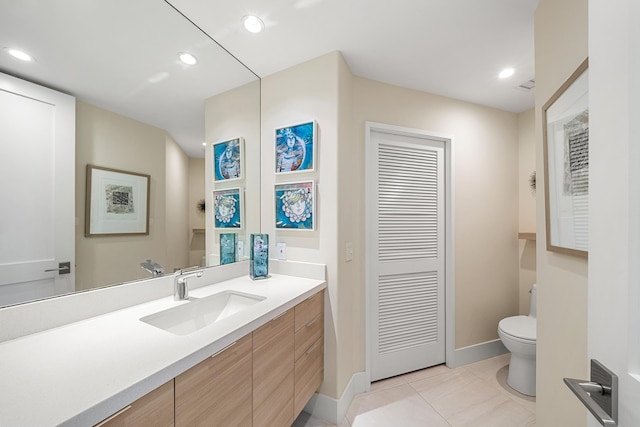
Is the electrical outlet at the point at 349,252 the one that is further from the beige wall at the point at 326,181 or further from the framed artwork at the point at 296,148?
the framed artwork at the point at 296,148

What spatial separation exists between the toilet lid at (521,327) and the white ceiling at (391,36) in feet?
6.46

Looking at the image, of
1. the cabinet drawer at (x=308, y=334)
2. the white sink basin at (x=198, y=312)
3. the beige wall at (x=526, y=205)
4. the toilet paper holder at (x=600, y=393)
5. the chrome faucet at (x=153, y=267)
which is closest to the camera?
the toilet paper holder at (x=600, y=393)

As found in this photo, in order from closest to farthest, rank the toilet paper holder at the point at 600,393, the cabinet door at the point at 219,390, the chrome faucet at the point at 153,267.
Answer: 1. the toilet paper holder at the point at 600,393
2. the cabinet door at the point at 219,390
3. the chrome faucet at the point at 153,267

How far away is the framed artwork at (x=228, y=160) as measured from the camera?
1697 mm

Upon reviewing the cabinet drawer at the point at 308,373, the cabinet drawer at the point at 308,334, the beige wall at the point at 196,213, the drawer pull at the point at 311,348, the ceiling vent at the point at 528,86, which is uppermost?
the ceiling vent at the point at 528,86

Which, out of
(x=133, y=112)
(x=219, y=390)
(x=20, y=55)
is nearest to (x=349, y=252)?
(x=219, y=390)

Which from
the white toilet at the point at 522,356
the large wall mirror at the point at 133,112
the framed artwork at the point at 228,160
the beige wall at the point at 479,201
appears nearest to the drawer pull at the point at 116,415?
the large wall mirror at the point at 133,112

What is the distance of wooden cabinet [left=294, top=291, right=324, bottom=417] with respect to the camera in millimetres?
1362

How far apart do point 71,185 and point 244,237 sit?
3.25ft

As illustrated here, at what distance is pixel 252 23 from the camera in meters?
1.43

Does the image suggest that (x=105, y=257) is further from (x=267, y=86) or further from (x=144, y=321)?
(x=267, y=86)

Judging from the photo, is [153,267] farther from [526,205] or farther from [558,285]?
[526,205]

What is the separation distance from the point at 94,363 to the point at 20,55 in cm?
110

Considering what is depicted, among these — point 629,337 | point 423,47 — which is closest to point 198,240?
point 629,337
